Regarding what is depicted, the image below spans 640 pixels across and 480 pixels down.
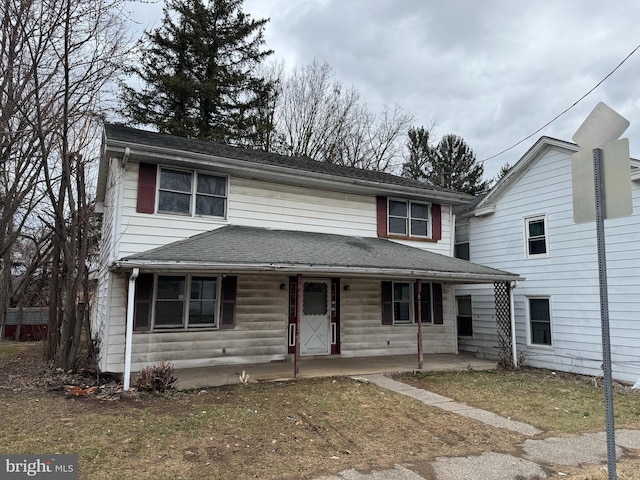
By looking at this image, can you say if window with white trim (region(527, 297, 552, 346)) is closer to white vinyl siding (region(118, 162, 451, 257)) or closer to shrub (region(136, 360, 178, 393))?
white vinyl siding (region(118, 162, 451, 257))

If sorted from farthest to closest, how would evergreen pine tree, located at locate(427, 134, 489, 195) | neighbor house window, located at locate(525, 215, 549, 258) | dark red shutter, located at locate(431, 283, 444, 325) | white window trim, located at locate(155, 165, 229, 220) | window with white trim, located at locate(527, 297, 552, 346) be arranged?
evergreen pine tree, located at locate(427, 134, 489, 195) < dark red shutter, located at locate(431, 283, 444, 325) < neighbor house window, located at locate(525, 215, 549, 258) < window with white trim, located at locate(527, 297, 552, 346) < white window trim, located at locate(155, 165, 229, 220)

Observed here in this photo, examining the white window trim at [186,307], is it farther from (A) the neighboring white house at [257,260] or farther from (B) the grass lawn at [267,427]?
(B) the grass lawn at [267,427]

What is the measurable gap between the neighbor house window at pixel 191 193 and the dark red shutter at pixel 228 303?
1.63 metres

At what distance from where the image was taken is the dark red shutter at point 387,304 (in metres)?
12.0

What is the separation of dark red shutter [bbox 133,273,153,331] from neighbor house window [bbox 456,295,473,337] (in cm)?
953

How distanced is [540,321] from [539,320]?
0.04m

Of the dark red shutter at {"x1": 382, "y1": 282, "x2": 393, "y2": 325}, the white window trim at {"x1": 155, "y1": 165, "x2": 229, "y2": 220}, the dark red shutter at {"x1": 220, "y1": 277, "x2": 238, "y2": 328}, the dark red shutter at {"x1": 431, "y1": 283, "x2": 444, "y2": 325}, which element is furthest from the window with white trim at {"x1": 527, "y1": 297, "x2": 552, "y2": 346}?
the white window trim at {"x1": 155, "y1": 165, "x2": 229, "y2": 220}

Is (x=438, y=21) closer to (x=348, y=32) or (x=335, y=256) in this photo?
(x=348, y=32)

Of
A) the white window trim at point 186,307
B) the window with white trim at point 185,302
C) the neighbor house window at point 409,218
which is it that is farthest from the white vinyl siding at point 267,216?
the window with white trim at point 185,302

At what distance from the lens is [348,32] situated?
15.0 metres

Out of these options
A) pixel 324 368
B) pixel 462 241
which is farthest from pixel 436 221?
pixel 324 368

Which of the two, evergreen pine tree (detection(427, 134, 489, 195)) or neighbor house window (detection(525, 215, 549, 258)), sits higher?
evergreen pine tree (detection(427, 134, 489, 195))

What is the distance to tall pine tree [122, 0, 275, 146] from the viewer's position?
21047mm

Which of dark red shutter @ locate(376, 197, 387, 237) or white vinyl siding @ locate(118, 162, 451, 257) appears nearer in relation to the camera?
white vinyl siding @ locate(118, 162, 451, 257)
